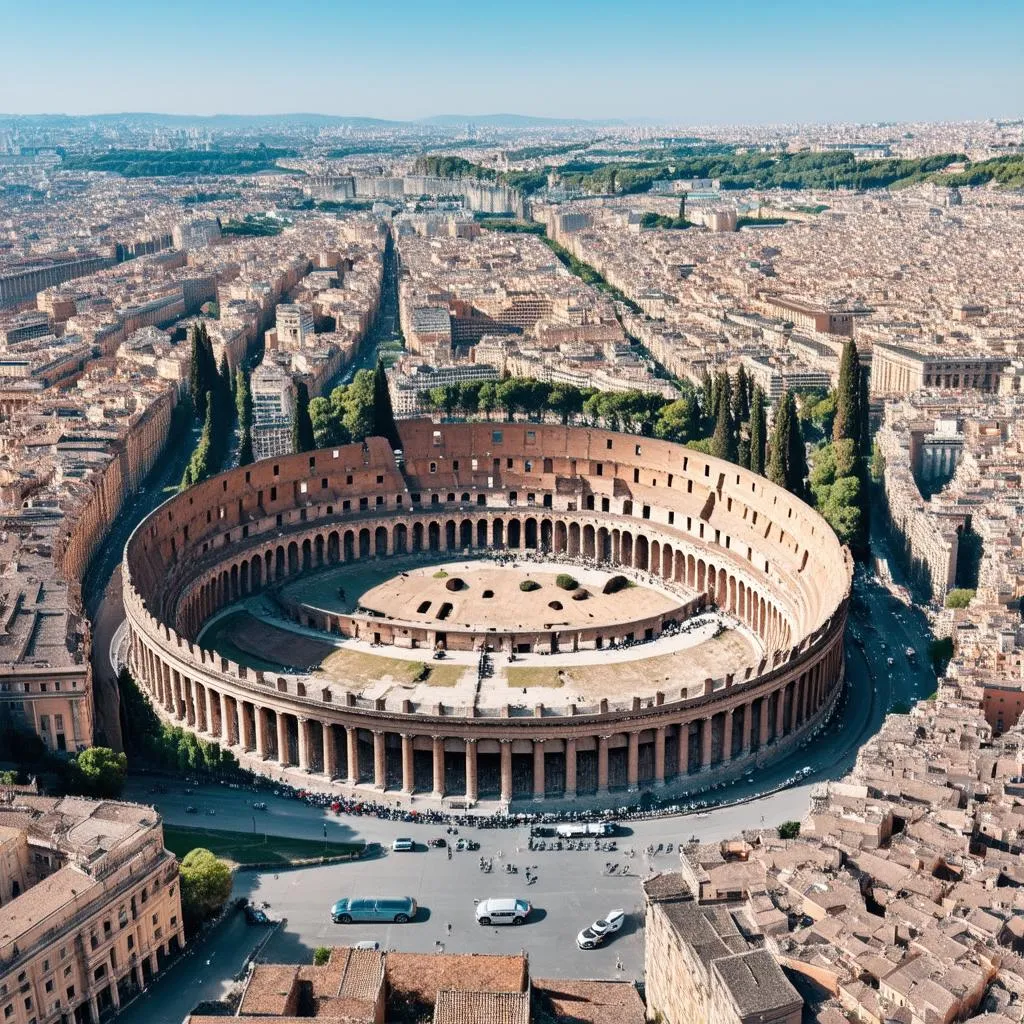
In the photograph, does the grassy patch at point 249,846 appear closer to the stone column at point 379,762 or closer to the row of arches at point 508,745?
the stone column at point 379,762

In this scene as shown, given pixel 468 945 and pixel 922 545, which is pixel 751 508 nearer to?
pixel 922 545

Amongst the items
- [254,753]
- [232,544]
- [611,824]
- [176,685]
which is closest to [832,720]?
[611,824]

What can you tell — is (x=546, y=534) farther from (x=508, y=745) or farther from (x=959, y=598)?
(x=508, y=745)

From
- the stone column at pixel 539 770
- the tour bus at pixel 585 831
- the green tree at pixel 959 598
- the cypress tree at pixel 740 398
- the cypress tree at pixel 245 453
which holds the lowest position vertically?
the tour bus at pixel 585 831

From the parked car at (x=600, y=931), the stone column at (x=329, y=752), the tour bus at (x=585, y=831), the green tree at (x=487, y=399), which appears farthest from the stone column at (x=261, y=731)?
the green tree at (x=487, y=399)

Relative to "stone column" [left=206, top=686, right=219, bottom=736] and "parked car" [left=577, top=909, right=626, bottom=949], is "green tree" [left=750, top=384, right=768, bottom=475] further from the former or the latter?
"parked car" [left=577, top=909, right=626, bottom=949]

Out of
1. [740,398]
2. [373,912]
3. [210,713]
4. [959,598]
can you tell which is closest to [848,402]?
[740,398]
